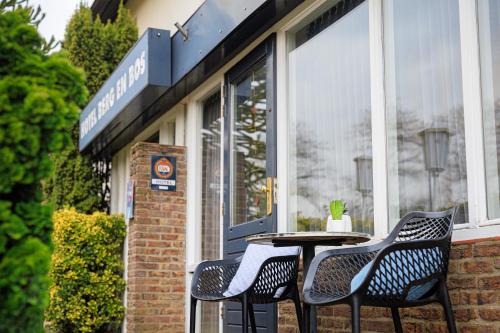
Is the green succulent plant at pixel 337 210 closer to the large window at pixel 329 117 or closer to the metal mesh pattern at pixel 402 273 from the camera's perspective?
the large window at pixel 329 117

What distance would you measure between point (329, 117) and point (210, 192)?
7.48 feet

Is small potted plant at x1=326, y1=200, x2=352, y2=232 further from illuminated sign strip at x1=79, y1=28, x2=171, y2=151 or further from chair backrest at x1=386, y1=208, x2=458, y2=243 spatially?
illuminated sign strip at x1=79, y1=28, x2=171, y2=151

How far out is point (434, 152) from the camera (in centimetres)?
388

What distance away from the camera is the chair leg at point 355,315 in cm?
296

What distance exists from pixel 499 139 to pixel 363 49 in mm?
1337

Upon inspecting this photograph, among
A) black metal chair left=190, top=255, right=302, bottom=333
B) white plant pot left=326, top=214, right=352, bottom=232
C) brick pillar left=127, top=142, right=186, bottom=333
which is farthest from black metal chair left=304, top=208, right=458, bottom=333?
brick pillar left=127, top=142, right=186, bottom=333

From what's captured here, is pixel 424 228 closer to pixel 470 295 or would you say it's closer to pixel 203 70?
pixel 470 295

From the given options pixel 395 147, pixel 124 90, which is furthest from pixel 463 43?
pixel 124 90

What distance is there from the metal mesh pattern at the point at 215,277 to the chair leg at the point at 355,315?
1843 millimetres

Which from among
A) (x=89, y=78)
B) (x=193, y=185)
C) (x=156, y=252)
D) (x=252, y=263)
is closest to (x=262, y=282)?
(x=252, y=263)

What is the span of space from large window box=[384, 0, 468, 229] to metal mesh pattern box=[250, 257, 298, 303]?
A: 2.33ft

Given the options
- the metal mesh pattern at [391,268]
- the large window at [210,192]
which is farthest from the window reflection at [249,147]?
the metal mesh pattern at [391,268]

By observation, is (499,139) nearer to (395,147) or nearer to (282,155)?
(395,147)

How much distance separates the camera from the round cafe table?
11.3 ft
